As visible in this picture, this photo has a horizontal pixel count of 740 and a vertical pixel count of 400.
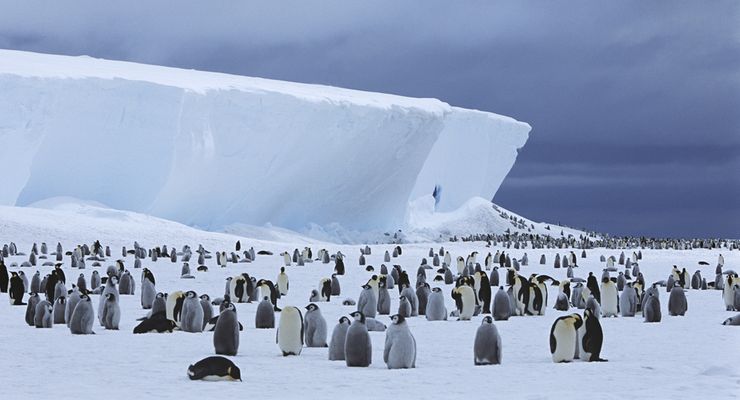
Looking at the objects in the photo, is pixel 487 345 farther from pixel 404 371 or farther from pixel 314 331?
pixel 314 331

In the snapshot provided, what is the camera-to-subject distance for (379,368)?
7699 millimetres

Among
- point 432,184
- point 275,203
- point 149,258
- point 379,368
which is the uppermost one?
point 432,184

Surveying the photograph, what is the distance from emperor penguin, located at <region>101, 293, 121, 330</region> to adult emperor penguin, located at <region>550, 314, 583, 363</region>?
487cm

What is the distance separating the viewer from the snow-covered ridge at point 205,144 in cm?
3222

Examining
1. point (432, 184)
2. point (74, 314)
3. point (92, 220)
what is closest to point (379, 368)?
point (74, 314)

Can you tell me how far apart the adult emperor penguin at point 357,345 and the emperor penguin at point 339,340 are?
25 cm

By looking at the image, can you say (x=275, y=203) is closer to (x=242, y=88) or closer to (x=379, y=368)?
(x=242, y=88)

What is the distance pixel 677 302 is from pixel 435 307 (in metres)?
3.31

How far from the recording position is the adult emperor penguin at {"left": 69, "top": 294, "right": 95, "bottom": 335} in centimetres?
977

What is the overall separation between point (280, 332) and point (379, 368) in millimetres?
1117

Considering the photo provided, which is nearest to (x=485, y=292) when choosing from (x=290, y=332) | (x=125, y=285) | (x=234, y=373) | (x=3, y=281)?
(x=290, y=332)

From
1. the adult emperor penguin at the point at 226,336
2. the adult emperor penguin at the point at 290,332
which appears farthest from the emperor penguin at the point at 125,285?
the adult emperor penguin at the point at 290,332

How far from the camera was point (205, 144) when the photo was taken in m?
34.3

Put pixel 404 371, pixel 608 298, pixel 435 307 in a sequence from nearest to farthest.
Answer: pixel 404 371 < pixel 435 307 < pixel 608 298
